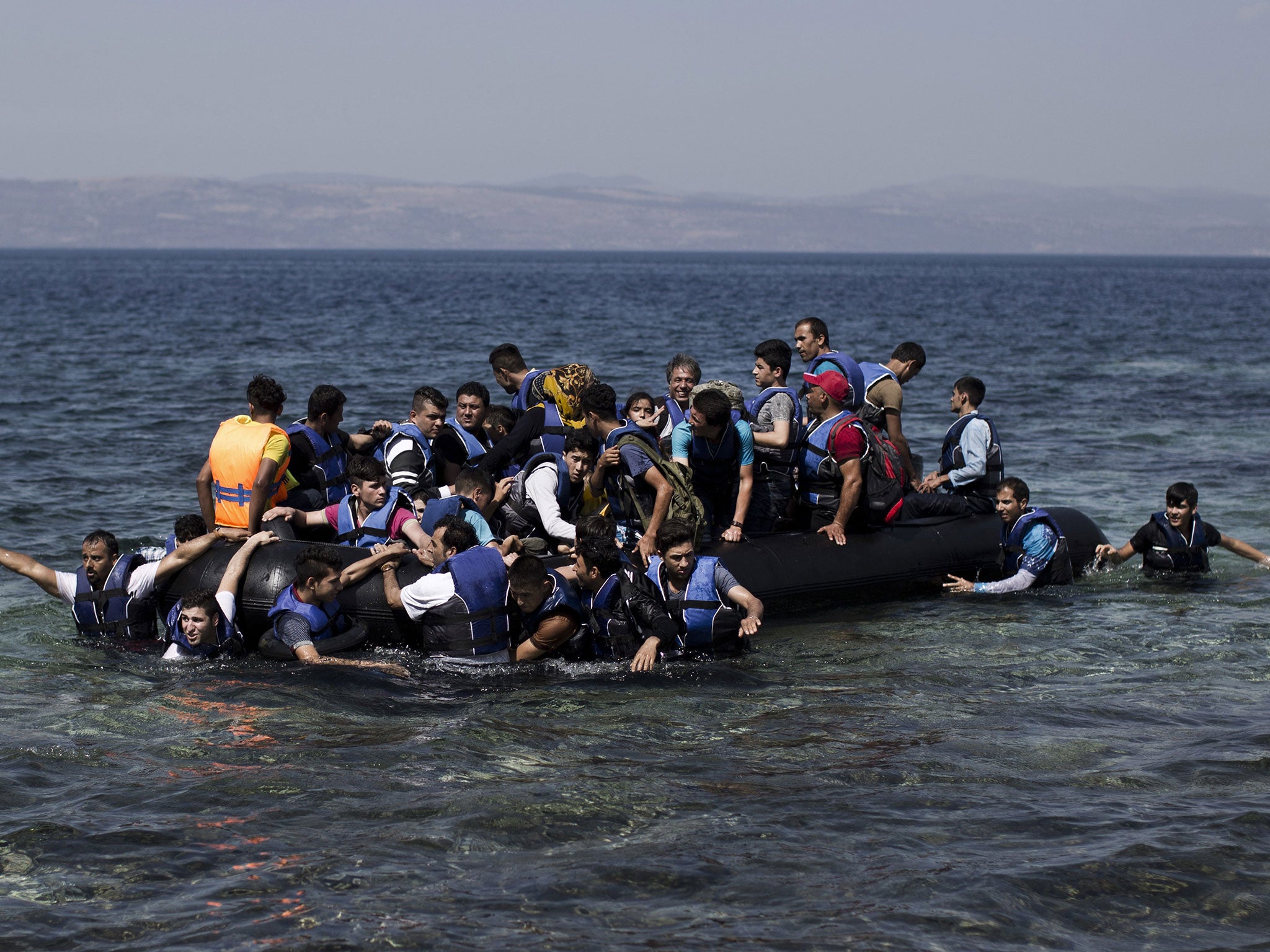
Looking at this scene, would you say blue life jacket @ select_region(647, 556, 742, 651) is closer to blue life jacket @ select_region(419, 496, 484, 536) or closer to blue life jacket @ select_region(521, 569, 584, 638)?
blue life jacket @ select_region(521, 569, 584, 638)

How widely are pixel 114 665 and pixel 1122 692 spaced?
6611 mm

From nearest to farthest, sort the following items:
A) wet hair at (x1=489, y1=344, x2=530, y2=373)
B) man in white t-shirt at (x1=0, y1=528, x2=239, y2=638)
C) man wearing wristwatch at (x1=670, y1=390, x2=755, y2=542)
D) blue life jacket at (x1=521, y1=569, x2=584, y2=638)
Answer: blue life jacket at (x1=521, y1=569, x2=584, y2=638) < man in white t-shirt at (x1=0, y1=528, x2=239, y2=638) < man wearing wristwatch at (x1=670, y1=390, x2=755, y2=542) < wet hair at (x1=489, y1=344, x2=530, y2=373)

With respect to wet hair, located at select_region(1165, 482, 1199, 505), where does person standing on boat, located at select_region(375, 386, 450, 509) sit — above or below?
above

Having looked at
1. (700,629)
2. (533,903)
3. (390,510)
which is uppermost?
(390,510)

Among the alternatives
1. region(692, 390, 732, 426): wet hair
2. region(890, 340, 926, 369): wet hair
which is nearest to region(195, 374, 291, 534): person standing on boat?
region(692, 390, 732, 426): wet hair

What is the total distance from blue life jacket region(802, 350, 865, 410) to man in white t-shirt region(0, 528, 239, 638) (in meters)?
4.46

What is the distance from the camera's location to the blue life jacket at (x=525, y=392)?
9.48 m

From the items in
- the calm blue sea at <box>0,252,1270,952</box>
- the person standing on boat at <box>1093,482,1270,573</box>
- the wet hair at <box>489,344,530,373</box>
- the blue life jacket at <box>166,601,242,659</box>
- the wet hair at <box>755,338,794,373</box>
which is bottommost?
the calm blue sea at <box>0,252,1270,952</box>

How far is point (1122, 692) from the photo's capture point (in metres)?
8.14

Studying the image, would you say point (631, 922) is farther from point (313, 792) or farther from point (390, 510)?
point (390, 510)

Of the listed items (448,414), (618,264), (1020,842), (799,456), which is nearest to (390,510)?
(799,456)

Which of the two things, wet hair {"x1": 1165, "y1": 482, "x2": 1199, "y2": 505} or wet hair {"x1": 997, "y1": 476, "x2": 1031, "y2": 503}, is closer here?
wet hair {"x1": 997, "y1": 476, "x2": 1031, "y2": 503}

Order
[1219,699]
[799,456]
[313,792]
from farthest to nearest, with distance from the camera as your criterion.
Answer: [799,456] → [1219,699] → [313,792]

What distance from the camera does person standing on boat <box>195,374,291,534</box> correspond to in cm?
868
